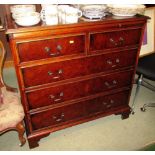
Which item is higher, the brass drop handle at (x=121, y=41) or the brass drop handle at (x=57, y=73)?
the brass drop handle at (x=121, y=41)

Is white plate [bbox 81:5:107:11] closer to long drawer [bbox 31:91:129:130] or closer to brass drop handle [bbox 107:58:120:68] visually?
brass drop handle [bbox 107:58:120:68]

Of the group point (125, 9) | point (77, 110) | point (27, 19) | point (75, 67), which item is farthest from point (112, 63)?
point (27, 19)

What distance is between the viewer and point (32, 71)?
158 centimetres


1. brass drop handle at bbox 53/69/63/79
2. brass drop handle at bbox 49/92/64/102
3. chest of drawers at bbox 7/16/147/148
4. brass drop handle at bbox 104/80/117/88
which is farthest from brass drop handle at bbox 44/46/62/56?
brass drop handle at bbox 104/80/117/88

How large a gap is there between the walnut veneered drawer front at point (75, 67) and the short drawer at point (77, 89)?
0.09 meters

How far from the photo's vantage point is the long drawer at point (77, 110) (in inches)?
74.7

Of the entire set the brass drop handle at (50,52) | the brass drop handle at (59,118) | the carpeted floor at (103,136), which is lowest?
the carpeted floor at (103,136)

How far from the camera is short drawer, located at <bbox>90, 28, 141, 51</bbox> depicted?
169cm

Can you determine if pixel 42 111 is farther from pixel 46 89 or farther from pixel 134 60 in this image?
pixel 134 60

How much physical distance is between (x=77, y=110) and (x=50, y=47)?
0.81 metres

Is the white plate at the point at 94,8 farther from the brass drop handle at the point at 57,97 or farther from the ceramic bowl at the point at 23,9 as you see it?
the brass drop handle at the point at 57,97

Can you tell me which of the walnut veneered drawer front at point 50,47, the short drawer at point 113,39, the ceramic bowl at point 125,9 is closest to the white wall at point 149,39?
the short drawer at point 113,39

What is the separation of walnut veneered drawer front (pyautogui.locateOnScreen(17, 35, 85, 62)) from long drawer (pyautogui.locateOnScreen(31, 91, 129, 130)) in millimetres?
604

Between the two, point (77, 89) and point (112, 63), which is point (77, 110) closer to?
point (77, 89)
